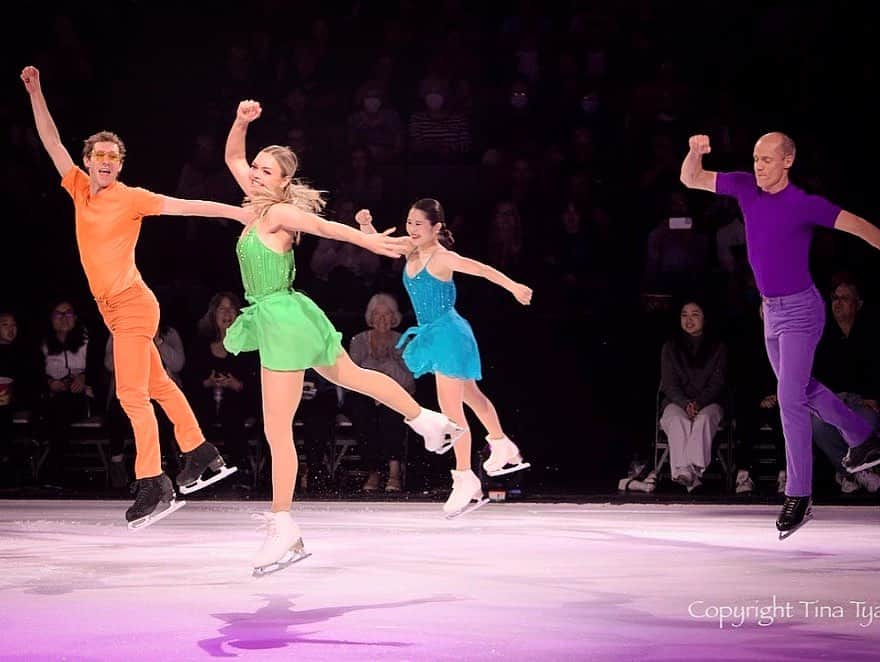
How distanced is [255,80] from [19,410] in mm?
3555

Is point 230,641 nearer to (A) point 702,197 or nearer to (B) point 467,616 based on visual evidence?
(B) point 467,616

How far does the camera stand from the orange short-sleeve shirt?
22.0 ft

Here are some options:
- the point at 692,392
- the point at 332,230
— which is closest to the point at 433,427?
the point at 332,230

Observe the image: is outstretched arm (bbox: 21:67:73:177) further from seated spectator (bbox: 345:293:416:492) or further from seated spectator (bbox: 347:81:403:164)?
seated spectator (bbox: 347:81:403:164)

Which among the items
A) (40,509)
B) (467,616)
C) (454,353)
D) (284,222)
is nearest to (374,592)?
(467,616)

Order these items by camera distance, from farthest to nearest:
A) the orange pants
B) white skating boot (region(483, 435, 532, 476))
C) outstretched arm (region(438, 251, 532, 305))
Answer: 1. white skating boot (region(483, 435, 532, 476))
2. outstretched arm (region(438, 251, 532, 305))
3. the orange pants

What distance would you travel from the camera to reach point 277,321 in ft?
18.1

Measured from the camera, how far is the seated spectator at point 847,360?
9.27 m

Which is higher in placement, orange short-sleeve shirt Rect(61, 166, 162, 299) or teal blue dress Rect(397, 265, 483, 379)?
orange short-sleeve shirt Rect(61, 166, 162, 299)

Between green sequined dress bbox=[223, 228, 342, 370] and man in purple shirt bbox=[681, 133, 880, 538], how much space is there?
1873 mm

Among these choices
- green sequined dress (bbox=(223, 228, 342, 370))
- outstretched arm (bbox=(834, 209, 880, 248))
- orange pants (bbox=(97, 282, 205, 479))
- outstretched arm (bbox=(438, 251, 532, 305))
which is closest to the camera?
green sequined dress (bbox=(223, 228, 342, 370))

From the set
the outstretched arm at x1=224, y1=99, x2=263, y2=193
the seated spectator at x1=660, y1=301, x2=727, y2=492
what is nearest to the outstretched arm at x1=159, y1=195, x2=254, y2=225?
the outstretched arm at x1=224, y1=99, x2=263, y2=193

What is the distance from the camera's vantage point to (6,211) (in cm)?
1097

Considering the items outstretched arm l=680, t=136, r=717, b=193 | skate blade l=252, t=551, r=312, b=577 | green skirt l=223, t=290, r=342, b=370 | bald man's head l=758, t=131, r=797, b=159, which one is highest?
bald man's head l=758, t=131, r=797, b=159
